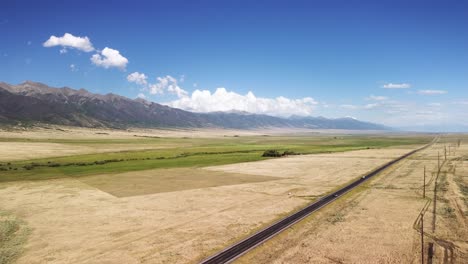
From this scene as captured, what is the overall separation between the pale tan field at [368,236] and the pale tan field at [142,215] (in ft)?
14.5

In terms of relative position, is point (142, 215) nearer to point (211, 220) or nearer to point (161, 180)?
point (211, 220)

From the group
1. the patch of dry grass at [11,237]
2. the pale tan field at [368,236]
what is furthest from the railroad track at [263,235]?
the patch of dry grass at [11,237]

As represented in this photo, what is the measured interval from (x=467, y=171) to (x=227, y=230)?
68234mm

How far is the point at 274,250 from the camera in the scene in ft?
82.4

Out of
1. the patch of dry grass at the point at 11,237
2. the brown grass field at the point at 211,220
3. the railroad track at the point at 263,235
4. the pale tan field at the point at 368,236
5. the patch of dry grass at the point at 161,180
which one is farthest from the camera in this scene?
the patch of dry grass at the point at 161,180

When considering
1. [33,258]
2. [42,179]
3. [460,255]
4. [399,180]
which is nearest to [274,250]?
[460,255]

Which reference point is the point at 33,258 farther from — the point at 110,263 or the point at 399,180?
the point at 399,180

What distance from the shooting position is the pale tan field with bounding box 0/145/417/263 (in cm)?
2508

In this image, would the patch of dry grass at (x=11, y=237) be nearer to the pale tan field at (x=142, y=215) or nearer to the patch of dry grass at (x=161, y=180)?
the pale tan field at (x=142, y=215)

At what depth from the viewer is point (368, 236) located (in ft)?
93.0

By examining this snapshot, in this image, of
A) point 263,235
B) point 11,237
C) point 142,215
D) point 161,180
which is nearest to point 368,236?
point 263,235

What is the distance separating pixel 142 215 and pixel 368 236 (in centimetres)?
2443

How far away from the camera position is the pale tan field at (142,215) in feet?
82.3

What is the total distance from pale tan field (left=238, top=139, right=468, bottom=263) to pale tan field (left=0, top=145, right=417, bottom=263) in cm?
441
